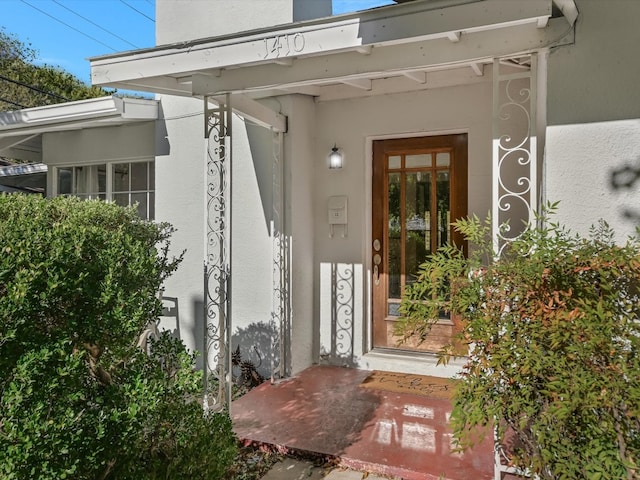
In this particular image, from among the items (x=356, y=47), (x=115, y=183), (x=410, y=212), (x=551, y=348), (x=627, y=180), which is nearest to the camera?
(x=551, y=348)

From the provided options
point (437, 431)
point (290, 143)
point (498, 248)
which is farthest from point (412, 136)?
Answer: point (437, 431)

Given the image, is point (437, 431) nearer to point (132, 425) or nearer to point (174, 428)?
point (174, 428)

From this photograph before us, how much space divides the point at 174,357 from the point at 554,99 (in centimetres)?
312

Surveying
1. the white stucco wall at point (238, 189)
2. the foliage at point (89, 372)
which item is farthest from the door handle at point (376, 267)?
the foliage at point (89, 372)

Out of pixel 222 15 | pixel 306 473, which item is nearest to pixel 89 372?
pixel 306 473

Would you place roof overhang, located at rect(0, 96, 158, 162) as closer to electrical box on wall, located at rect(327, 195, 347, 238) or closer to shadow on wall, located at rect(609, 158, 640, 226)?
electrical box on wall, located at rect(327, 195, 347, 238)

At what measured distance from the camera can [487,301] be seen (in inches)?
103

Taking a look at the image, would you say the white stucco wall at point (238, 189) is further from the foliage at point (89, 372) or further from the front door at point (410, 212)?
the foliage at point (89, 372)

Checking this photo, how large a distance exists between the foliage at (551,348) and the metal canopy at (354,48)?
1.39 m

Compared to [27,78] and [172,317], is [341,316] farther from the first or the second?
[27,78]

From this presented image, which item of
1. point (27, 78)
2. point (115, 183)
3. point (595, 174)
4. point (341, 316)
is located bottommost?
point (341, 316)

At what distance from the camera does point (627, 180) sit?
3.13 metres

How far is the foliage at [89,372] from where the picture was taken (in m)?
1.98

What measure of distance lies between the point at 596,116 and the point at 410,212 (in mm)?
2720
